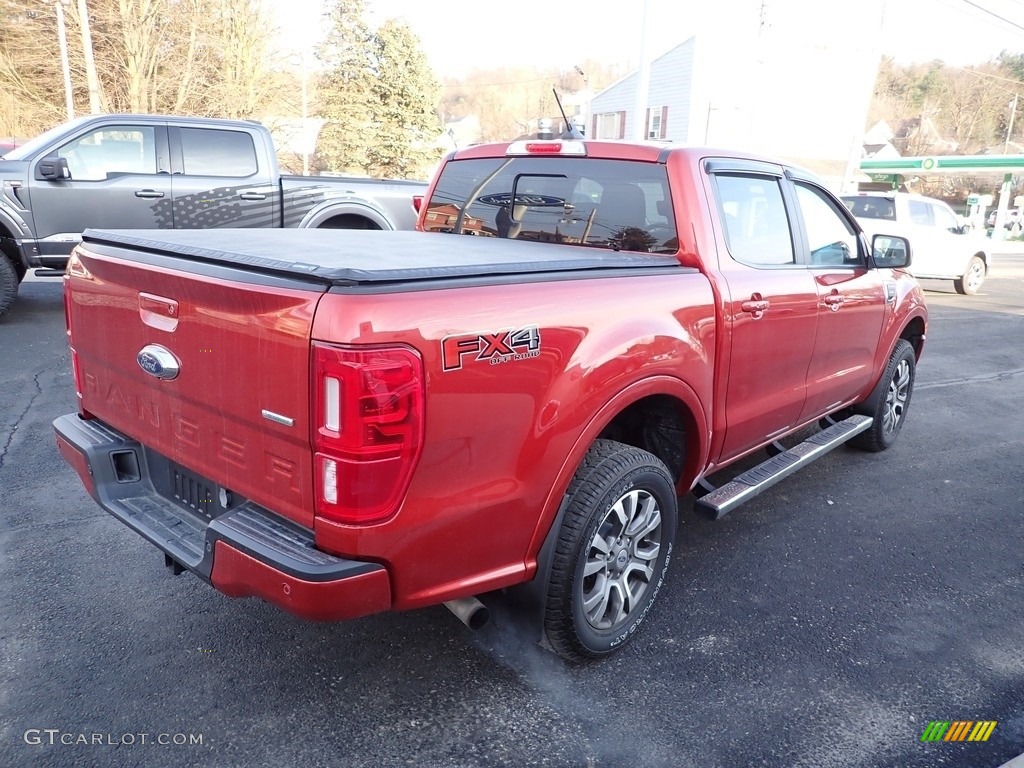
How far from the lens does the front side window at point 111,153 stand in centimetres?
802

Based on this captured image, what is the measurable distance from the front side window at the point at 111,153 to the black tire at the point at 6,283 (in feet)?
3.67

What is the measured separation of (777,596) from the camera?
11.4 ft

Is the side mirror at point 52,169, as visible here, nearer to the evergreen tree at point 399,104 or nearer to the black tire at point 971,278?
the black tire at point 971,278

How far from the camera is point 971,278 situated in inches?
583

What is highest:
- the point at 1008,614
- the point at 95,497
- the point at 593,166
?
the point at 593,166

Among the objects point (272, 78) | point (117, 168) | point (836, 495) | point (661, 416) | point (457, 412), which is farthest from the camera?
point (272, 78)

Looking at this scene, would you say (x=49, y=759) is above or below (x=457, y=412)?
below

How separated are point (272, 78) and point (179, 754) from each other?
93.3ft

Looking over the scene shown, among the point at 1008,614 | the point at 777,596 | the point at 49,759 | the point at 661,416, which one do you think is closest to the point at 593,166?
the point at 661,416

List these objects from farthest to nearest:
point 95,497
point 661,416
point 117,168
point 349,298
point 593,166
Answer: point 117,168 < point 593,166 < point 661,416 < point 95,497 < point 349,298

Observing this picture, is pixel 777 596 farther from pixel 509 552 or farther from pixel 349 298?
pixel 349 298

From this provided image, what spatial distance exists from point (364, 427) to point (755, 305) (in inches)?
81.9

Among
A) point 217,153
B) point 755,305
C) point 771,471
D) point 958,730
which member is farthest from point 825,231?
point 217,153

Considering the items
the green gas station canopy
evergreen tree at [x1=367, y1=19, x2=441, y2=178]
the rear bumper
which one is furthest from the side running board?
the green gas station canopy
